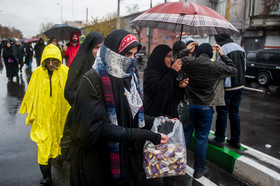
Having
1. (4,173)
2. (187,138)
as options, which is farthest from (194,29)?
(4,173)

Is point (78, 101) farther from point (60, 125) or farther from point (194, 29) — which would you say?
point (194, 29)

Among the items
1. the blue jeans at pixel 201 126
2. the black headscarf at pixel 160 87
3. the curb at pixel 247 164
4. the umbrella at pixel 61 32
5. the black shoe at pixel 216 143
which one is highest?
the umbrella at pixel 61 32

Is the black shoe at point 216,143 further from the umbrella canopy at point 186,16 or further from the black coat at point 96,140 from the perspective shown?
the black coat at point 96,140

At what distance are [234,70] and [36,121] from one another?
2.87 metres

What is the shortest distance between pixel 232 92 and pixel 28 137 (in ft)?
14.1

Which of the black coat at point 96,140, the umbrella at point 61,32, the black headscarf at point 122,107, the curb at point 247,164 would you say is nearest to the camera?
the black coat at point 96,140

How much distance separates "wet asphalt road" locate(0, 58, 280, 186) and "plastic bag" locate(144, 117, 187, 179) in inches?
50.1

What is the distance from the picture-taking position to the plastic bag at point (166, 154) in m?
2.00

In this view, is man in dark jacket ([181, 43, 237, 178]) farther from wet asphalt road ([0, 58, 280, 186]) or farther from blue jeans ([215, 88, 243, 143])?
blue jeans ([215, 88, 243, 143])

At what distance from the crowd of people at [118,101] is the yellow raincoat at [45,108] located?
12mm

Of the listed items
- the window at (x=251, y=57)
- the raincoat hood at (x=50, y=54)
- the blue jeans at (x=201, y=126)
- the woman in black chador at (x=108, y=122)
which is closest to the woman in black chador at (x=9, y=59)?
the raincoat hood at (x=50, y=54)

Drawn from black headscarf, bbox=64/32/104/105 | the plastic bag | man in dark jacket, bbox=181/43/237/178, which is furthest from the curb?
black headscarf, bbox=64/32/104/105

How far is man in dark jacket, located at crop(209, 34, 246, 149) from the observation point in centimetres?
369

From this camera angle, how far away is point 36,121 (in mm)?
2834
